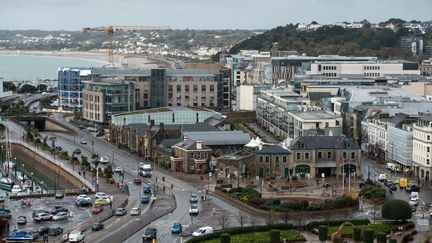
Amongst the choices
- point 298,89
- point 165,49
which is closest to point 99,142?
point 298,89

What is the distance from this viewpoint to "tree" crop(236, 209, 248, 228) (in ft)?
70.8

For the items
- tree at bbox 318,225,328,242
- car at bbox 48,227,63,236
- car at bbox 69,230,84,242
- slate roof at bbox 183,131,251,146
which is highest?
slate roof at bbox 183,131,251,146

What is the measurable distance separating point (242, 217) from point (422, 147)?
873cm

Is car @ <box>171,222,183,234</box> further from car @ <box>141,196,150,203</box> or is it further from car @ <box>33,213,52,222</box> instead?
car @ <box>141,196,150,203</box>

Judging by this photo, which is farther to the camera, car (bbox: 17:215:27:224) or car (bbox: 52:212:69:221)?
car (bbox: 52:212:69:221)

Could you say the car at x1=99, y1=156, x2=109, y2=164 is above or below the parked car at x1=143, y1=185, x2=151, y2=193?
below

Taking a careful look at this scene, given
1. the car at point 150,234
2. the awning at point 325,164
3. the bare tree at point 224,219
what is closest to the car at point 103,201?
the bare tree at point 224,219

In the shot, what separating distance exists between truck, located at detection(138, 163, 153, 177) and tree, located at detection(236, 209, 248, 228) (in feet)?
20.4

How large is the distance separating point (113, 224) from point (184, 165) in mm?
8205

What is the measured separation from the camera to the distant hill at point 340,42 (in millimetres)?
73688

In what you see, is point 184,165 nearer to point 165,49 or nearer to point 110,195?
point 110,195

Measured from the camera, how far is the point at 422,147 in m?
29.2

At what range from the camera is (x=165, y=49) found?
146250 millimetres

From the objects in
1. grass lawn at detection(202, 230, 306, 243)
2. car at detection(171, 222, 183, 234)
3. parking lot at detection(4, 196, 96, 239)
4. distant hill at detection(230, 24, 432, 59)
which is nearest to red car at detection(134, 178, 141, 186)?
parking lot at detection(4, 196, 96, 239)
